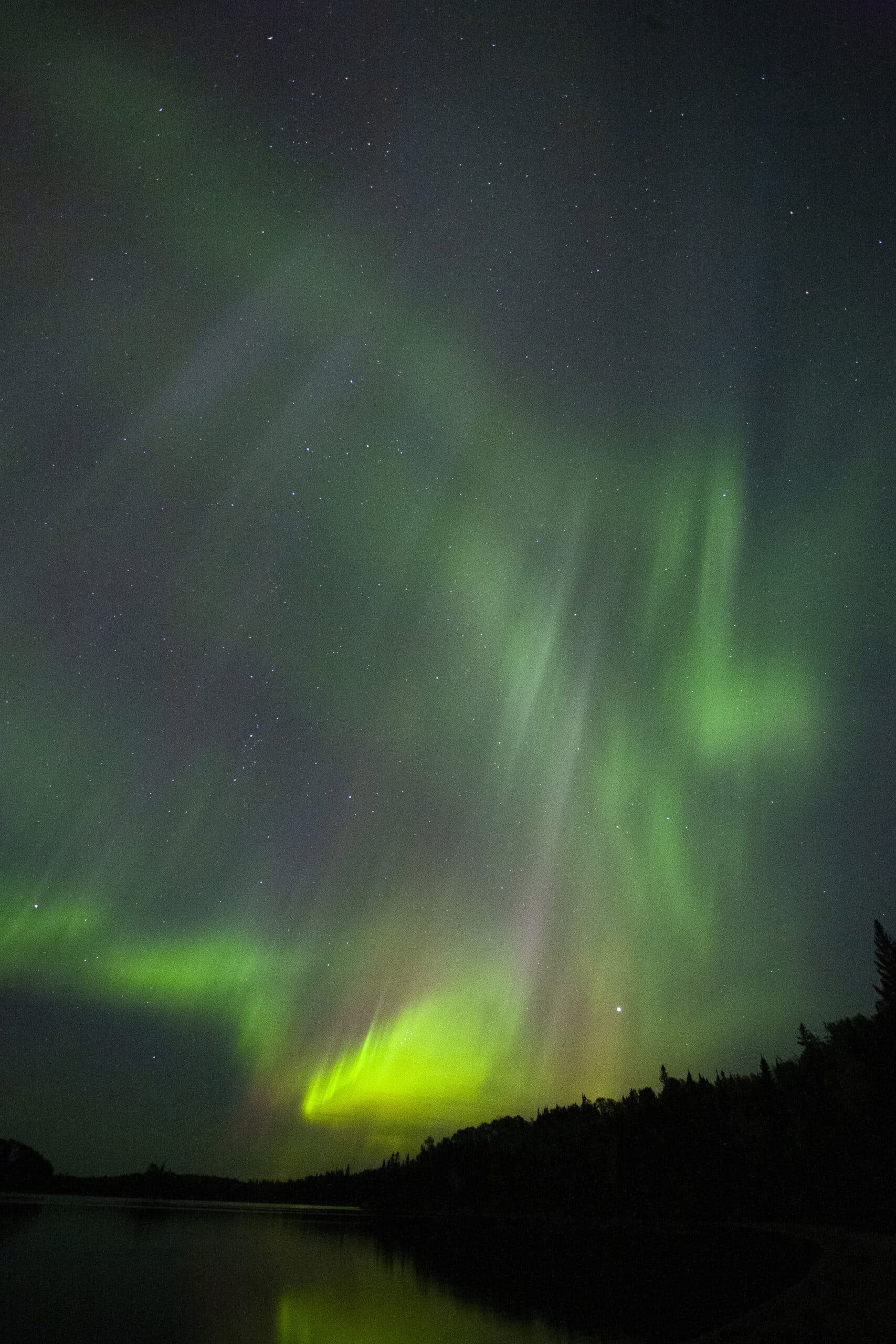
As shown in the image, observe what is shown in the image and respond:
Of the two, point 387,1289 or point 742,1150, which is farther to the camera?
point 742,1150

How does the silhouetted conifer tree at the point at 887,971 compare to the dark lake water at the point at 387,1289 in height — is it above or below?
above

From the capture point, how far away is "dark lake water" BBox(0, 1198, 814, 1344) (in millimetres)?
25000

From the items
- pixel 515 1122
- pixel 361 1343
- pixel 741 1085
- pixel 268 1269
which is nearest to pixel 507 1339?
pixel 361 1343

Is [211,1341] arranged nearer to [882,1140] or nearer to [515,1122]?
[882,1140]

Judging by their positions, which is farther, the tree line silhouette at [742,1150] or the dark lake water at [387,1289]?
the tree line silhouette at [742,1150]

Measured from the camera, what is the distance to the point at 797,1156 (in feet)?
209

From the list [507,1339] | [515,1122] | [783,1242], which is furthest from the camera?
[515,1122]

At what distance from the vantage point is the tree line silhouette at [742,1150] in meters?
52.9

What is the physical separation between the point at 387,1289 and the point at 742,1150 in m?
48.4

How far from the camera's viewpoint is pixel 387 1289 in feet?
127

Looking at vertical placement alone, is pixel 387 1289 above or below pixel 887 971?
below

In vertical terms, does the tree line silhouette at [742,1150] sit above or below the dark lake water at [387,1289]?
above

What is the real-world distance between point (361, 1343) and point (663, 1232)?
166 ft

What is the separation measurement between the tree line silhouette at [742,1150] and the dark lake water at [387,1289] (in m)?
9.99
